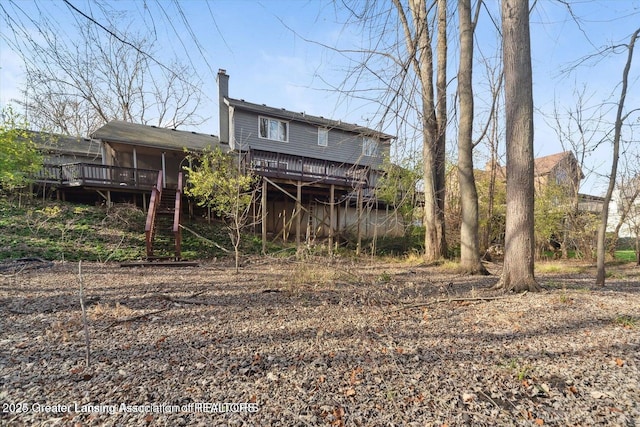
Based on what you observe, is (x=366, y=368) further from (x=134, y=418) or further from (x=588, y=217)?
(x=588, y=217)

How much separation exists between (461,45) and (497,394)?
260 inches

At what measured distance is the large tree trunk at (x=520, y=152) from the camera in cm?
381

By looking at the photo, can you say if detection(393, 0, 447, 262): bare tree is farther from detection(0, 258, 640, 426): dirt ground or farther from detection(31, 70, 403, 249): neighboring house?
detection(0, 258, 640, 426): dirt ground

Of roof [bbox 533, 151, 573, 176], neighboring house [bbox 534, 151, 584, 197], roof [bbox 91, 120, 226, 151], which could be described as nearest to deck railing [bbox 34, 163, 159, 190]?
roof [bbox 91, 120, 226, 151]

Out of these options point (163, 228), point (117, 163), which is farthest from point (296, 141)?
point (117, 163)

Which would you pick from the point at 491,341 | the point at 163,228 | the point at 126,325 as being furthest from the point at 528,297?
the point at 163,228

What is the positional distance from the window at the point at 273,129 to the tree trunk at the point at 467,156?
9.84 metres

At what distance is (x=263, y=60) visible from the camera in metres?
A: 3.19

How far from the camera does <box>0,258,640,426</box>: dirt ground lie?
5.12 feet

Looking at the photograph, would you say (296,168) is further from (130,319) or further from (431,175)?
(130,319)

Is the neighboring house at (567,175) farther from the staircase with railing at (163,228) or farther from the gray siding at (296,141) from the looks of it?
the staircase with railing at (163,228)

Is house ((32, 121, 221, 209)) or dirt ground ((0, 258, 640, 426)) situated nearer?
dirt ground ((0, 258, 640, 426))

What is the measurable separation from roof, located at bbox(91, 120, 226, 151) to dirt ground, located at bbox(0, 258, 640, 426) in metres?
9.08

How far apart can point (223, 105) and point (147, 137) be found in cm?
391
